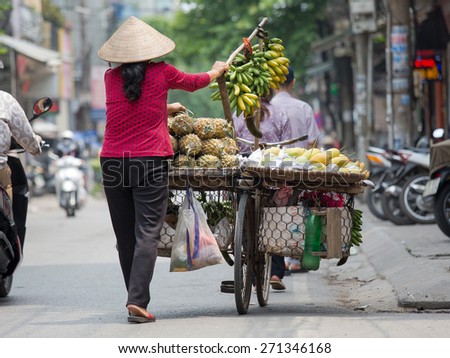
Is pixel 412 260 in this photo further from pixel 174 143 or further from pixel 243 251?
pixel 174 143

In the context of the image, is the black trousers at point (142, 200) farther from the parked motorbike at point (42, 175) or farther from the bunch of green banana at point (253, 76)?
the parked motorbike at point (42, 175)

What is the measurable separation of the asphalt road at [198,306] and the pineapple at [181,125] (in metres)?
1.26

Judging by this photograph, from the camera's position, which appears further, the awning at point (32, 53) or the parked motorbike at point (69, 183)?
the awning at point (32, 53)

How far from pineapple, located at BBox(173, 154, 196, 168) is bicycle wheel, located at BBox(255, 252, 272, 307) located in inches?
33.8

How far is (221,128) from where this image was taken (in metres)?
7.71

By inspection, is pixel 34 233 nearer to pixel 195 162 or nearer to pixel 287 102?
pixel 287 102

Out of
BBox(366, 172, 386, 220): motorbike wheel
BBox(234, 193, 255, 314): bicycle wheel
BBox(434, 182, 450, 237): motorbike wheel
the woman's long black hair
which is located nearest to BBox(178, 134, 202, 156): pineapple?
BBox(234, 193, 255, 314): bicycle wheel

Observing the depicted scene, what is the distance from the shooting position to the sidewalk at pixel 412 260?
8.02 metres

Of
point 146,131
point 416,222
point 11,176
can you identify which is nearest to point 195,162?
point 146,131

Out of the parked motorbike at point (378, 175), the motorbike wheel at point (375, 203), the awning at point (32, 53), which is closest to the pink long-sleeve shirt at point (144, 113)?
the parked motorbike at point (378, 175)

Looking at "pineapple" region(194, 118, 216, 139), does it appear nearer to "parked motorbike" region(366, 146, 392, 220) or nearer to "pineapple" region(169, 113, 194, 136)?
"pineapple" region(169, 113, 194, 136)

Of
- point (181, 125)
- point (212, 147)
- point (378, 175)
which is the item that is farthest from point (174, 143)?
point (378, 175)

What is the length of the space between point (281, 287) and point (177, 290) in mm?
870

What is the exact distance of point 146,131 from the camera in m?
7.22
